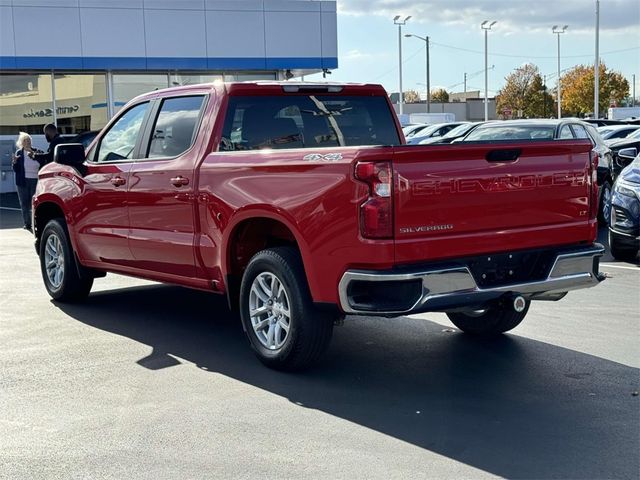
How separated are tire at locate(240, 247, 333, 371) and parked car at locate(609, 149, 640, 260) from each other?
5530 mm

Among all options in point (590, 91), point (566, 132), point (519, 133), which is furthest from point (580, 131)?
point (590, 91)

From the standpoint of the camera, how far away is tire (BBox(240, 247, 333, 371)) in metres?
5.61

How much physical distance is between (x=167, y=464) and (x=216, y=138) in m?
2.86

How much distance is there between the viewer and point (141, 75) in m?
27.0

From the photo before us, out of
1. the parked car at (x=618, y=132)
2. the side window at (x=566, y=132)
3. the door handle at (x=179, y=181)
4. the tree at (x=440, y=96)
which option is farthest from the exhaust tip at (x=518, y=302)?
the tree at (x=440, y=96)

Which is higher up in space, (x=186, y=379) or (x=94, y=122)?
(x=94, y=122)

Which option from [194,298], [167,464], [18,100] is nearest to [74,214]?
[194,298]

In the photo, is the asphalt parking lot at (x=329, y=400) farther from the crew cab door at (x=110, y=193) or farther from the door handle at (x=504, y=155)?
the door handle at (x=504, y=155)

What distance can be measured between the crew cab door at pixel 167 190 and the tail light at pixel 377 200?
184 cm

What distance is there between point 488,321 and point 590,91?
292 feet

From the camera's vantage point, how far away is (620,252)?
10445mm

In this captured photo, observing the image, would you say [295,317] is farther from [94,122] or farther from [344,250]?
[94,122]

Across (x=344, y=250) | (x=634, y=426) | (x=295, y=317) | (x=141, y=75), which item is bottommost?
(x=634, y=426)

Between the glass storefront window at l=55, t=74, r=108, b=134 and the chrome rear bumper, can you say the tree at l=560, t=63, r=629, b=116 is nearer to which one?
the glass storefront window at l=55, t=74, r=108, b=134
